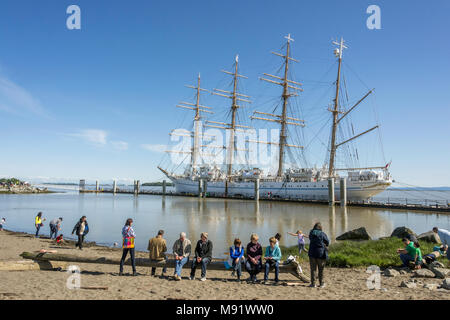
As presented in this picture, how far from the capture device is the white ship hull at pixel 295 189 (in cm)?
5158

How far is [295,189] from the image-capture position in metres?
60.6

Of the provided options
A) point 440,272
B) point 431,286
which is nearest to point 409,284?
point 431,286

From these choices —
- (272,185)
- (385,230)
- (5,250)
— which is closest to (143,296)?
(5,250)

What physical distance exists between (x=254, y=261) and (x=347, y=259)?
445 centimetres

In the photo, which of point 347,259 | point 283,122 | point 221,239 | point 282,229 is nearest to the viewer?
point 347,259

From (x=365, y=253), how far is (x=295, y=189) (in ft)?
165

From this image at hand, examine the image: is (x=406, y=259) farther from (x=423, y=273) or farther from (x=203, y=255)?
(x=203, y=255)

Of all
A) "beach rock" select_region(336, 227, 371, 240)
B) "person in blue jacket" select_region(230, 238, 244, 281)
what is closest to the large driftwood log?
"person in blue jacket" select_region(230, 238, 244, 281)

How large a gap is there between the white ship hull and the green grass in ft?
138

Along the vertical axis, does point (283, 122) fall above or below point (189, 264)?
above

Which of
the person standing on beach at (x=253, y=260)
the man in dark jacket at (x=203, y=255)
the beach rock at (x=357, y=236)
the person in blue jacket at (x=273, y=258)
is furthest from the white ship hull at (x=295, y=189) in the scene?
the man in dark jacket at (x=203, y=255)

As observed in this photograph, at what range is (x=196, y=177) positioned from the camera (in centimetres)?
8362

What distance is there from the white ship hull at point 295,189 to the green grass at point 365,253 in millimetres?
42083
